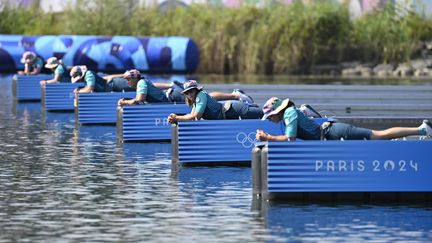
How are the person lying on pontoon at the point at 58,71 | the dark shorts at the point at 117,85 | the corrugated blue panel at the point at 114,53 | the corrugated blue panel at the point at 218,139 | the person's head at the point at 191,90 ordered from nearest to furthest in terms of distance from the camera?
the person's head at the point at 191,90, the corrugated blue panel at the point at 218,139, the dark shorts at the point at 117,85, the person lying on pontoon at the point at 58,71, the corrugated blue panel at the point at 114,53

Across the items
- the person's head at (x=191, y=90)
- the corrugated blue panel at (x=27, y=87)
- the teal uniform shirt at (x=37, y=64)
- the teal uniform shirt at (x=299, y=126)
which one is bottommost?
the corrugated blue panel at (x=27, y=87)

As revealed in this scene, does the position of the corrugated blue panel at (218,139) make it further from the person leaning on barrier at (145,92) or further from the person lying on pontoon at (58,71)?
the person lying on pontoon at (58,71)

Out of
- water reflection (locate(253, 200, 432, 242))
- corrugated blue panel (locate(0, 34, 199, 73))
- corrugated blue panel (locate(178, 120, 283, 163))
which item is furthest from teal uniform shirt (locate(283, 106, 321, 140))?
→ corrugated blue panel (locate(0, 34, 199, 73))

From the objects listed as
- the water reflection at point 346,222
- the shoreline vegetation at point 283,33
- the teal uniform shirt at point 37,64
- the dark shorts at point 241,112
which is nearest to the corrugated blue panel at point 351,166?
the water reflection at point 346,222

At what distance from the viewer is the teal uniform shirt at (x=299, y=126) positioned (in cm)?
1867

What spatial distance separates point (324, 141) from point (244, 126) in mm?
4641

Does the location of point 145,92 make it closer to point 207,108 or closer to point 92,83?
point 92,83

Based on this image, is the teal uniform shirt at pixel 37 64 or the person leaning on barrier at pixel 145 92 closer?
the person leaning on barrier at pixel 145 92

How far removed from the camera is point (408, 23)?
64.3m

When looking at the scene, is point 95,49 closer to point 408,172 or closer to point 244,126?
point 244,126

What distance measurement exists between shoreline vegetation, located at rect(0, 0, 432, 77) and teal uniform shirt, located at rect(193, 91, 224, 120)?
38319 mm

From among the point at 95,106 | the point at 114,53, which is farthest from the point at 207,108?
the point at 114,53

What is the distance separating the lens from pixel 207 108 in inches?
894

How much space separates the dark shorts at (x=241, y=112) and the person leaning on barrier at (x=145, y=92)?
14.5 feet
